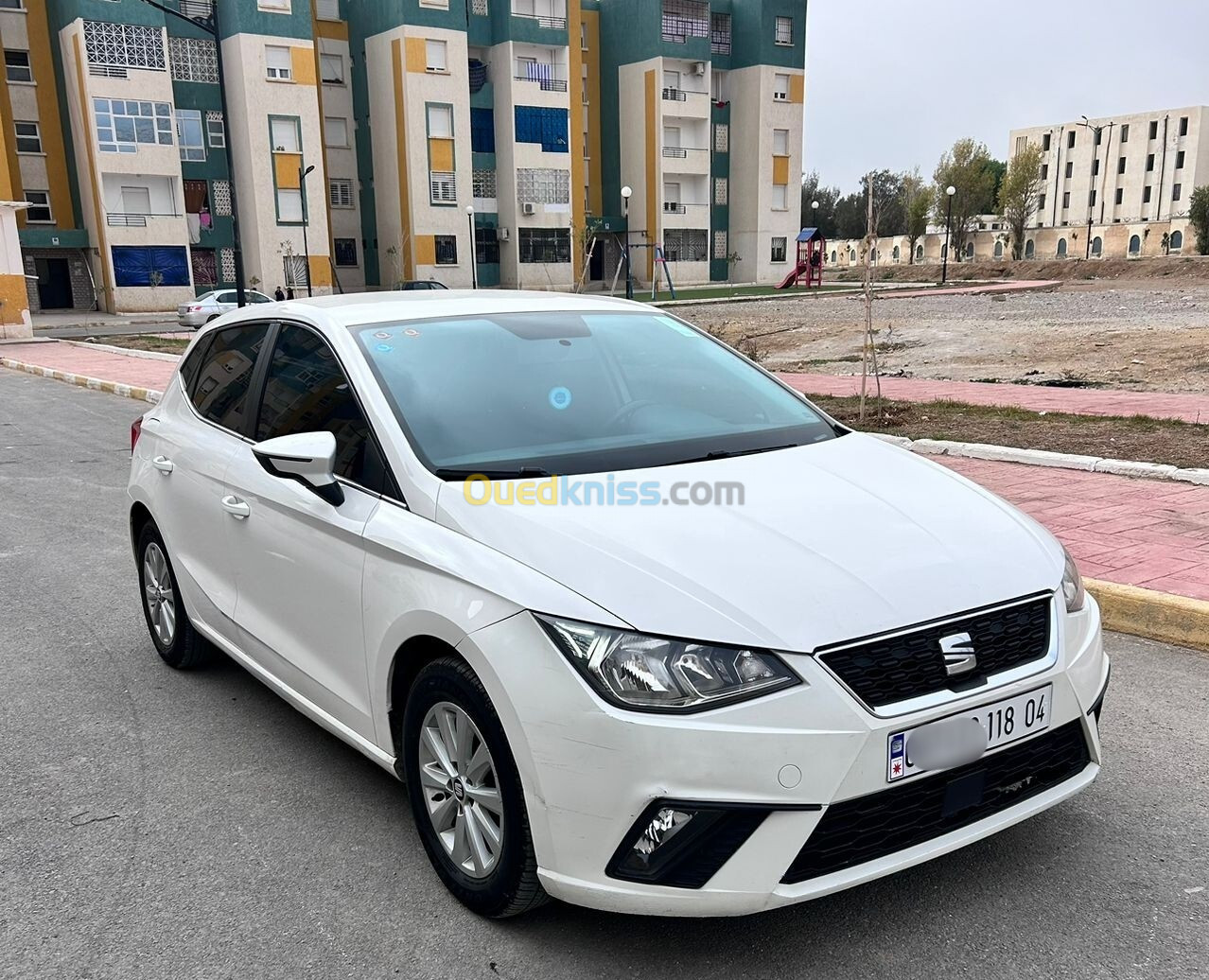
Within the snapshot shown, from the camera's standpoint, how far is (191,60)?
53.1m

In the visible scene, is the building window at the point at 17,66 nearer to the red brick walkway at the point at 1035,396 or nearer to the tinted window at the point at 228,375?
the red brick walkway at the point at 1035,396

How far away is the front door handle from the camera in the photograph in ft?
12.7

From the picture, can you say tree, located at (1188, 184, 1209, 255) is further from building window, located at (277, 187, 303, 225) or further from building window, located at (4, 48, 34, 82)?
building window, located at (4, 48, 34, 82)

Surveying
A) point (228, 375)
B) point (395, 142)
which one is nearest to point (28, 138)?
point (395, 142)

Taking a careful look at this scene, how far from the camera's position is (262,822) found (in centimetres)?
354

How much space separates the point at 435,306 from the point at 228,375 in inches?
43.7

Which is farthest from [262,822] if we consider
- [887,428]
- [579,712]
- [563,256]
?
[563,256]

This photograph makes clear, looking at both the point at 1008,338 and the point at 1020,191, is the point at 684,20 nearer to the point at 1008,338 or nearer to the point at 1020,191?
the point at 1020,191

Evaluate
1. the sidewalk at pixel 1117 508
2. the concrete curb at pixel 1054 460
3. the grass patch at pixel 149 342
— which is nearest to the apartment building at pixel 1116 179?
the grass patch at pixel 149 342

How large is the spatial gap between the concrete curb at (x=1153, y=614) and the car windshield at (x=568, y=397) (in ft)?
7.35

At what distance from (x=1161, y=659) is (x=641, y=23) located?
66686 mm

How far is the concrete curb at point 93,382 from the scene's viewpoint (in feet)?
54.8

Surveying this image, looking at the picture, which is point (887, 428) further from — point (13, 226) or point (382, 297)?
point (13, 226)

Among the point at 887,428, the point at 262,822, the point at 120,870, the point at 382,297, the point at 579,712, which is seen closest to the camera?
the point at 579,712
